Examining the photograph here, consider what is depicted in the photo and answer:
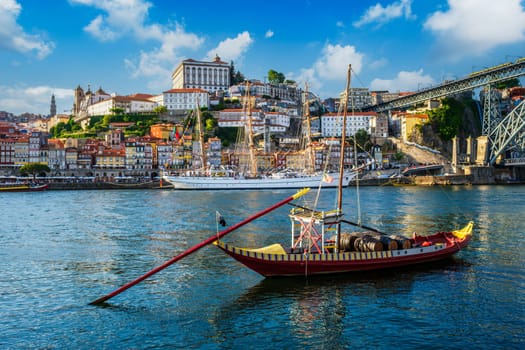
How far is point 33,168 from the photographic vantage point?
85938 millimetres

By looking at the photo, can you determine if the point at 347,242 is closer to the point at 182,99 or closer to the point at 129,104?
the point at 182,99

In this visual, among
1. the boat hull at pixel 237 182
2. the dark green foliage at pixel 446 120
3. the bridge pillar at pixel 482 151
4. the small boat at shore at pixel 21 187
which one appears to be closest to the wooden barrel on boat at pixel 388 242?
the boat hull at pixel 237 182

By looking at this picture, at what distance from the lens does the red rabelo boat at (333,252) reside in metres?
17.8

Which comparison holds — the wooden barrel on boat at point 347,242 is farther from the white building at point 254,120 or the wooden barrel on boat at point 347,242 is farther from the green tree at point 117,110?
the green tree at point 117,110

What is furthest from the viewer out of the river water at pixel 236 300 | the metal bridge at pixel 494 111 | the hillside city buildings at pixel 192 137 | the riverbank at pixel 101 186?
the hillside city buildings at pixel 192 137

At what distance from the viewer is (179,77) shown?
137500 mm

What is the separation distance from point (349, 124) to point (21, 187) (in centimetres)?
7260

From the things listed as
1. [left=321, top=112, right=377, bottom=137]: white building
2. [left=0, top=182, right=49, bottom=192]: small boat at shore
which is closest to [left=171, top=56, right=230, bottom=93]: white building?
[left=321, top=112, right=377, bottom=137]: white building

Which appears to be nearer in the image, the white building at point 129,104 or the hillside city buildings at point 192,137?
the hillside city buildings at point 192,137

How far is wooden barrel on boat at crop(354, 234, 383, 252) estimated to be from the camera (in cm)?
1958

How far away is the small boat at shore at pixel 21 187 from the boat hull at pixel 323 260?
6755 cm

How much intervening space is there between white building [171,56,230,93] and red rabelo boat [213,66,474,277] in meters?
116

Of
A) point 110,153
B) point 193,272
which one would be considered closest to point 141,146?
point 110,153

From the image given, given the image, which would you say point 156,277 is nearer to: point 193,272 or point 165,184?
point 193,272
